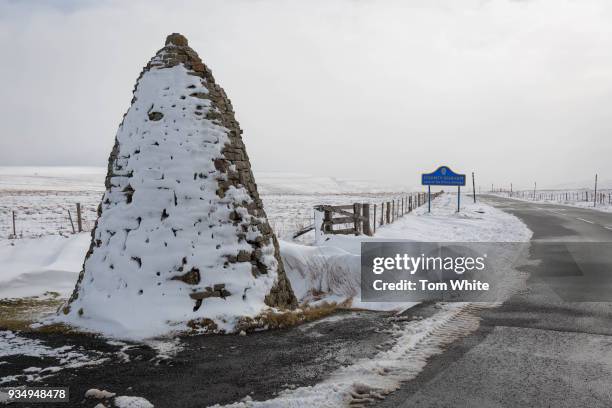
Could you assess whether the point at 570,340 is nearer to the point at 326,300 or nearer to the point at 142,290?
the point at 326,300

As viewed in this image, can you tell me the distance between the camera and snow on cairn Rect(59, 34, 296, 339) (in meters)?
5.45

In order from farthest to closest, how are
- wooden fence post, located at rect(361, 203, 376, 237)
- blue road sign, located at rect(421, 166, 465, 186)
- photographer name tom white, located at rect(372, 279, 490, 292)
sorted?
blue road sign, located at rect(421, 166, 465, 186) < wooden fence post, located at rect(361, 203, 376, 237) < photographer name tom white, located at rect(372, 279, 490, 292)

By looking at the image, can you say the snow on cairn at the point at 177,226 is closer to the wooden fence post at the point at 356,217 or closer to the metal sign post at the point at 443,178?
the wooden fence post at the point at 356,217

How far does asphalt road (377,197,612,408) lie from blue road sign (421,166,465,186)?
714 inches

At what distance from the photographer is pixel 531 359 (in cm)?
448

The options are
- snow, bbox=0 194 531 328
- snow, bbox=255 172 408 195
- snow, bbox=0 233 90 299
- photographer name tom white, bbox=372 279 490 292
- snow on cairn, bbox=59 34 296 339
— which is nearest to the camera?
snow on cairn, bbox=59 34 296 339

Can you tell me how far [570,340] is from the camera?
5094mm

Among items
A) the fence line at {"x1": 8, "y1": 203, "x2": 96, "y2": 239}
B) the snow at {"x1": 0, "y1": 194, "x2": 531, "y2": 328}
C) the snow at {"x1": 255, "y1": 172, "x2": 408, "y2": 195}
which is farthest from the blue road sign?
the snow at {"x1": 255, "y1": 172, "x2": 408, "y2": 195}

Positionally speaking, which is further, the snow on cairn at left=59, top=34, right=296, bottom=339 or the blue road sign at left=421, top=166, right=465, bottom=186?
the blue road sign at left=421, top=166, right=465, bottom=186

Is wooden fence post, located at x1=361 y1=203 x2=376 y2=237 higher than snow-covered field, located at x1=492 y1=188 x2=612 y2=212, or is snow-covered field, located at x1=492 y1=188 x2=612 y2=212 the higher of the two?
wooden fence post, located at x1=361 y1=203 x2=376 y2=237

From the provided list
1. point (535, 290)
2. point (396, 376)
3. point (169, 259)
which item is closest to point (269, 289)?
point (169, 259)

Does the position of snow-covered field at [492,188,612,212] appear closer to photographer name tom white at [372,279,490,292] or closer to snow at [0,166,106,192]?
photographer name tom white at [372,279,490,292]

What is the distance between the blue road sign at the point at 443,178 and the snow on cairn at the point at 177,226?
20987 millimetres

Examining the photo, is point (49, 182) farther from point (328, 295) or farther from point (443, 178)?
point (328, 295)
